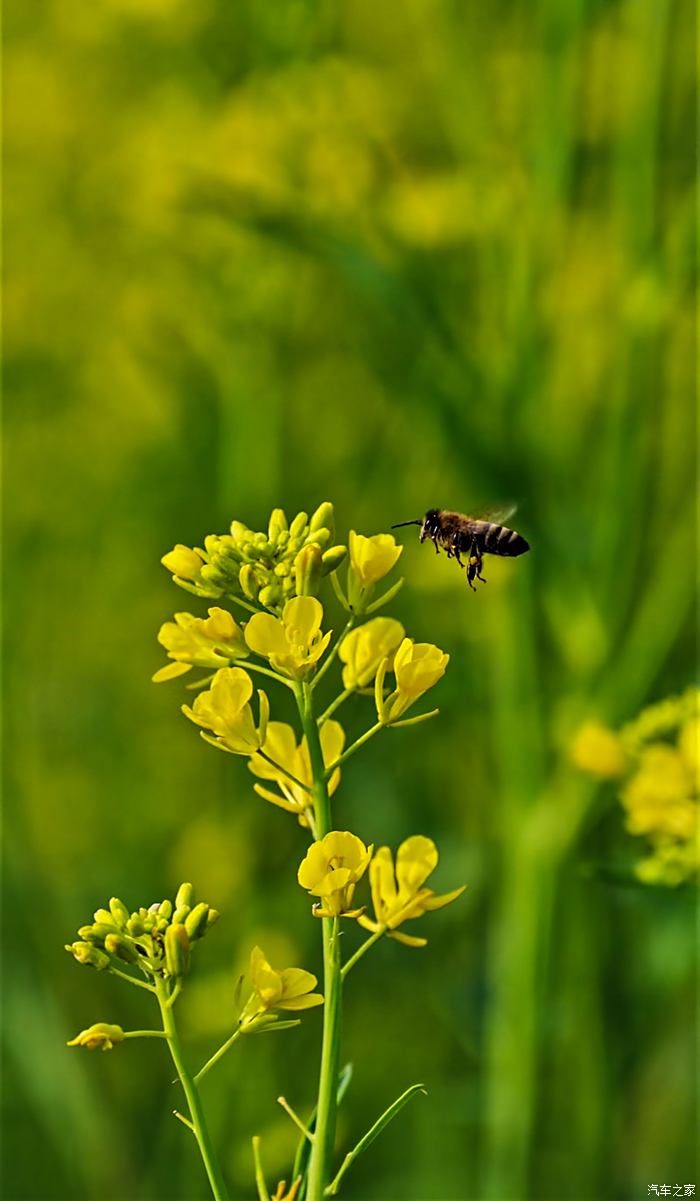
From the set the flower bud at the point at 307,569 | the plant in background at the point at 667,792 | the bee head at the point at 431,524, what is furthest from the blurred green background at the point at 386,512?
the flower bud at the point at 307,569

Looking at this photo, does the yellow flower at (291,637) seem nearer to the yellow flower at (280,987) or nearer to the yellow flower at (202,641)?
the yellow flower at (202,641)

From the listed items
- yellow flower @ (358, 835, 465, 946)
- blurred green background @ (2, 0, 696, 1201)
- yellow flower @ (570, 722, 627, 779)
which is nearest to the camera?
yellow flower @ (358, 835, 465, 946)

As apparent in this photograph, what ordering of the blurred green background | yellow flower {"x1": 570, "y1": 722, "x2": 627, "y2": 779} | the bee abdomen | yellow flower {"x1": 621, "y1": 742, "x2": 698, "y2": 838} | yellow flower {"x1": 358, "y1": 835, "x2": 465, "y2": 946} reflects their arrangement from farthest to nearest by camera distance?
the blurred green background < yellow flower {"x1": 570, "y1": 722, "x2": 627, "y2": 779} < yellow flower {"x1": 621, "y1": 742, "x2": 698, "y2": 838} < the bee abdomen < yellow flower {"x1": 358, "y1": 835, "x2": 465, "y2": 946}

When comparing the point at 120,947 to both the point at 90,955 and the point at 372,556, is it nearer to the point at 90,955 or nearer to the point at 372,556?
the point at 90,955

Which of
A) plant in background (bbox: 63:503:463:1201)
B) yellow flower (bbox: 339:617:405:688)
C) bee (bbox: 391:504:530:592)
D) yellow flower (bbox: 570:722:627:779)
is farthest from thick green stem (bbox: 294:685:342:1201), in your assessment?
yellow flower (bbox: 570:722:627:779)

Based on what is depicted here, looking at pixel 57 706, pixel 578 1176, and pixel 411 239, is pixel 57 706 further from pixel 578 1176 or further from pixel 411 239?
pixel 578 1176

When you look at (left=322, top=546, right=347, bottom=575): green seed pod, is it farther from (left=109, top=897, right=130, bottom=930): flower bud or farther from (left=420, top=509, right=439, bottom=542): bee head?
(left=420, top=509, right=439, bottom=542): bee head
